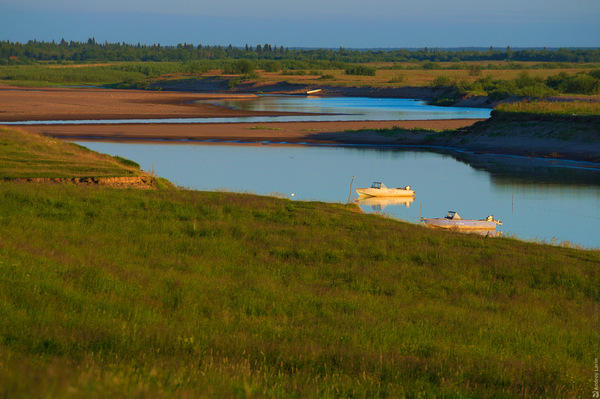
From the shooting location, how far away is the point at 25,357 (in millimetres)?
6082

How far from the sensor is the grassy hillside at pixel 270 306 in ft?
21.7

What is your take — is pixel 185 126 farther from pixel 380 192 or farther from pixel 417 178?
pixel 380 192

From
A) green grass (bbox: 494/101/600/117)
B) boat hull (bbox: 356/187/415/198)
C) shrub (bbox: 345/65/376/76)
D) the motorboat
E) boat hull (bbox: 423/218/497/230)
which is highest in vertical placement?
shrub (bbox: 345/65/376/76)

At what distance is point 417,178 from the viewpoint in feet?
135

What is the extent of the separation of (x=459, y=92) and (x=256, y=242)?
101m

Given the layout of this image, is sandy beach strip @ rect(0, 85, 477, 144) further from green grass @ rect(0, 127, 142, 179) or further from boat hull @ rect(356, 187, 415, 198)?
boat hull @ rect(356, 187, 415, 198)

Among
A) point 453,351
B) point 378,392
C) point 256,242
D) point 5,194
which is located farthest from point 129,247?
point 378,392

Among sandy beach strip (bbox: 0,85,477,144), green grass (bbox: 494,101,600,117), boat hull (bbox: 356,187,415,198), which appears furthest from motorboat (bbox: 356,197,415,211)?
sandy beach strip (bbox: 0,85,477,144)

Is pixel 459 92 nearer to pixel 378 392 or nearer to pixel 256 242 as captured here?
pixel 256 242

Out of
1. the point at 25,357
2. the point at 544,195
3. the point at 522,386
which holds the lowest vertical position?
the point at 544,195

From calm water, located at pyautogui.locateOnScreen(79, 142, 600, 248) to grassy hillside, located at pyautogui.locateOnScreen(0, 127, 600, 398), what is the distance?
1083 cm

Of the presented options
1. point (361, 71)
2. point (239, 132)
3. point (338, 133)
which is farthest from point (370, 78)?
point (239, 132)

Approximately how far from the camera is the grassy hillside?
21.7 ft

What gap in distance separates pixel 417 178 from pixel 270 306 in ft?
104
